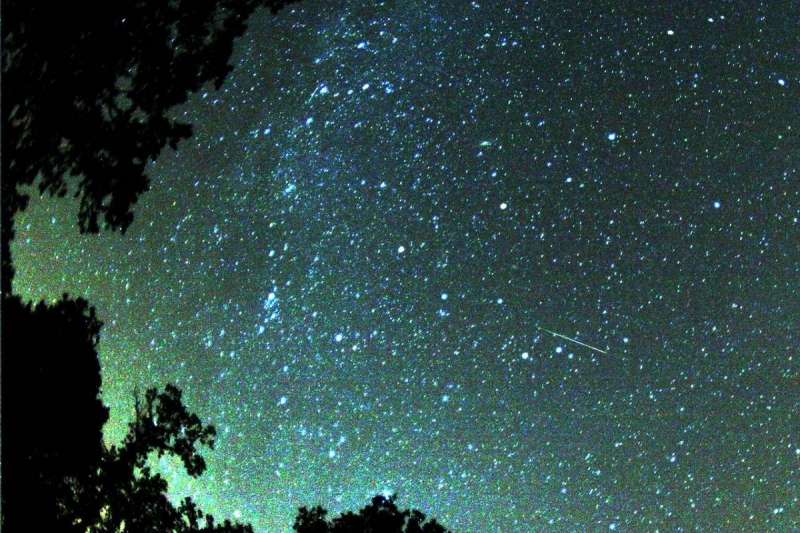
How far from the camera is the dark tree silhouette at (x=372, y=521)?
754 centimetres

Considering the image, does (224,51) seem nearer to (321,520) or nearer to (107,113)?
(107,113)

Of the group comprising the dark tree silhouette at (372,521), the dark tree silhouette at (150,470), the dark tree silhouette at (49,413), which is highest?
the dark tree silhouette at (49,413)

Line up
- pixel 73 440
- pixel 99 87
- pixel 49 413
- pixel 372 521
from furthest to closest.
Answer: pixel 372 521 → pixel 73 440 → pixel 49 413 → pixel 99 87

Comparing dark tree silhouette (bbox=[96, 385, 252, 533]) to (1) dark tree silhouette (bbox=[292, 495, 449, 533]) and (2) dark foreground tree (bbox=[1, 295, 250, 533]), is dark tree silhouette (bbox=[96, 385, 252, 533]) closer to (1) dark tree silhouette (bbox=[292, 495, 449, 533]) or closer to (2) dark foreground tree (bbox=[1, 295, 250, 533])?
(2) dark foreground tree (bbox=[1, 295, 250, 533])

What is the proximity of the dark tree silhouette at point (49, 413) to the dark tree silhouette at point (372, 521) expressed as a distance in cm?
276

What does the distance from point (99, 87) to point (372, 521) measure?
640cm

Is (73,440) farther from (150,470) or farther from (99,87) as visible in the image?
(99,87)

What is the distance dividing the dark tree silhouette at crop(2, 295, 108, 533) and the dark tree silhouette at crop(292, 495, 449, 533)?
2761 mm

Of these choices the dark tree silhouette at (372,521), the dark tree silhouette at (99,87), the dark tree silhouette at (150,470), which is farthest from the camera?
the dark tree silhouette at (372,521)

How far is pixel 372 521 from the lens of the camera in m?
7.94

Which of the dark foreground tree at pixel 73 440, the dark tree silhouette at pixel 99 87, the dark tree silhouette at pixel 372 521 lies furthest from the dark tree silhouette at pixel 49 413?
the dark tree silhouette at pixel 372 521

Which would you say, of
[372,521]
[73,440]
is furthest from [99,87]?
[372,521]

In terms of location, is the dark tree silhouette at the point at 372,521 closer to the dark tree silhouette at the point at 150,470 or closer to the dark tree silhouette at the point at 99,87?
the dark tree silhouette at the point at 150,470

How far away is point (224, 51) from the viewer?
3.55m
